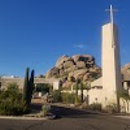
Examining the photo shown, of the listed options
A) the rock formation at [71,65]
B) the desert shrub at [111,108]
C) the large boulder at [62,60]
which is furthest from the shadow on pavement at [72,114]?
the large boulder at [62,60]

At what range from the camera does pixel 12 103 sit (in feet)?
82.6

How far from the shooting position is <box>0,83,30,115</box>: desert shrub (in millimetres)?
24413

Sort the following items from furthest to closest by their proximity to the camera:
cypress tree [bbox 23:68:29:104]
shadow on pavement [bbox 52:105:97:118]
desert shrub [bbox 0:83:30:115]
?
1. cypress tree [bbox 23:68:29:104]
2. shadow on pavement [bbox 52:105:97:118]
3. desert shrub [bbox 0:83:30:115]

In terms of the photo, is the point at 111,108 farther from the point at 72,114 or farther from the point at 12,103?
the point at 12,103

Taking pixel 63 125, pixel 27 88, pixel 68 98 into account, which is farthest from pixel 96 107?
pixel 63 125

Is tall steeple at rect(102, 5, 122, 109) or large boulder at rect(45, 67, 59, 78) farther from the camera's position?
large boulder at rect(45, 67, 59, 78)

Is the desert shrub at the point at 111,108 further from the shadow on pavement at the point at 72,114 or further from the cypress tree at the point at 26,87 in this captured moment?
the cypress tree at the point at 26,87

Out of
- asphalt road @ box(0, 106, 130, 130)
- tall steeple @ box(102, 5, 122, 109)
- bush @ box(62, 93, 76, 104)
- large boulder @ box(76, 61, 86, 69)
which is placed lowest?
asphalt road @ box(0, 106, 130, 130)

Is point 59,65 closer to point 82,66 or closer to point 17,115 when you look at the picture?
point 82,66

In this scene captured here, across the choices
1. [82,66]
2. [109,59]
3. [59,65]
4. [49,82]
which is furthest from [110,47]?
[59,65]

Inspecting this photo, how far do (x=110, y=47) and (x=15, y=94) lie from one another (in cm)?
1560

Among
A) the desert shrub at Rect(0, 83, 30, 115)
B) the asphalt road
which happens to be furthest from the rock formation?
the asphalt road

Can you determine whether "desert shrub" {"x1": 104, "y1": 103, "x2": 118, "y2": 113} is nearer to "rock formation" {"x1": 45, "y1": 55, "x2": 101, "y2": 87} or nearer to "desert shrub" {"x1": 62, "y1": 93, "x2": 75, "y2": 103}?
"desert shrub" {"x1": 62, "y1": 93, "x2": 75, "y2": 103}

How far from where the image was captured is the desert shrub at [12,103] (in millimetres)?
24413
